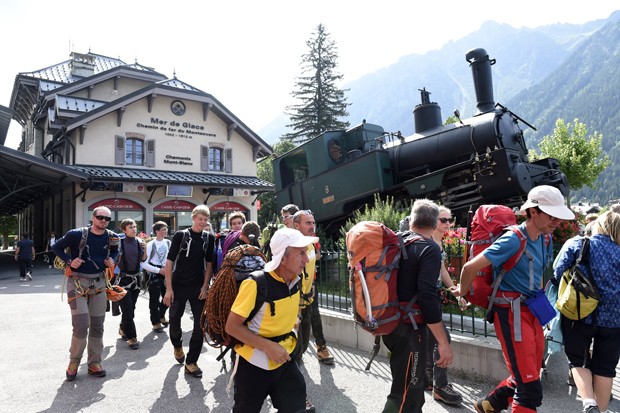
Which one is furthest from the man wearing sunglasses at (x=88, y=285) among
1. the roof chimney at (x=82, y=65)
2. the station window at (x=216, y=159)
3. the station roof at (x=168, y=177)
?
the roof chimney at (x=82, y=65)

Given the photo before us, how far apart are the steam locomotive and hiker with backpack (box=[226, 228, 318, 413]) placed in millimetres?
→ 6725

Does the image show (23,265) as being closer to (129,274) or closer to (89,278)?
(129,274)

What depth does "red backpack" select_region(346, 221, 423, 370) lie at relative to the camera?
2.55 meters

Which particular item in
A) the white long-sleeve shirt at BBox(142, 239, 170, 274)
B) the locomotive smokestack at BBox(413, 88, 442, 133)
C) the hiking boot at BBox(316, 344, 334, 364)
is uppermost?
the locomotive smokestack at BBox(413, 88, 442, 133)

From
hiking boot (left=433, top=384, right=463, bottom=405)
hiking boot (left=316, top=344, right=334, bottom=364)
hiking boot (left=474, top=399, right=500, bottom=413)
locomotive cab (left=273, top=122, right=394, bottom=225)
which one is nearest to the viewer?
hiking boot (left=474, top=399, right=500, bottom=413)

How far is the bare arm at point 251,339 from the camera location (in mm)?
2301

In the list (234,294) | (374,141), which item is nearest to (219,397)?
(234,294)

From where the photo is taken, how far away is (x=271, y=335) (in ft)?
7.96

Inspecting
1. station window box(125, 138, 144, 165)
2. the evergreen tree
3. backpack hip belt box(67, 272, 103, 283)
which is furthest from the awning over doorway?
the evergreen tree

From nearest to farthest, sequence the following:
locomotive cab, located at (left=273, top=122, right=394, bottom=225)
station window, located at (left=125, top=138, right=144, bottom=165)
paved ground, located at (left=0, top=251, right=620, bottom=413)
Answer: paved ground, located at (left=0, top=251, right=620, bottom=413) → locomotive cab, located at (left=273, top=122, right=394, bottom=225) → station window, located at (left=125, top=138, right=144, bottom=165)

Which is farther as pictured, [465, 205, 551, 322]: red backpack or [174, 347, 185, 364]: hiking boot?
[174, 347, 185, 364]: hiking boot

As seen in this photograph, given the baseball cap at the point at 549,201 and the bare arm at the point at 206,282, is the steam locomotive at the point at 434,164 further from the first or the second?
the bare arm at the point at 206,282

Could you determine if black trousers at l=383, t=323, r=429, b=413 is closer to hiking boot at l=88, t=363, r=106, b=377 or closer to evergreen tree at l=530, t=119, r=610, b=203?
hiking boot at l=88, t=363, r=106, b=377

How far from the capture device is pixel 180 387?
4.28 metres
